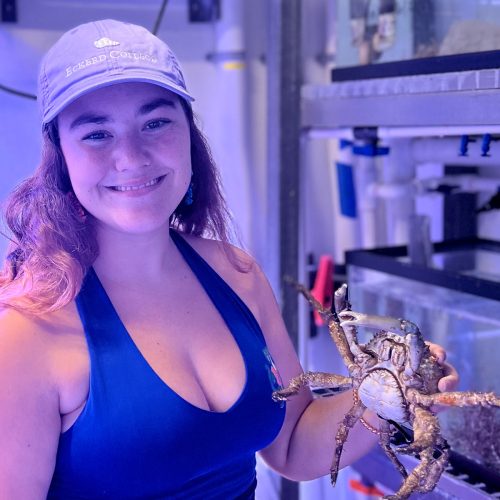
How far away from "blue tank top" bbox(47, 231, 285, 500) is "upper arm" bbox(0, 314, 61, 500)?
0.04 metres

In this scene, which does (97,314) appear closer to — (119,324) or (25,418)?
(119,324)

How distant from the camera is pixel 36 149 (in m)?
1.83

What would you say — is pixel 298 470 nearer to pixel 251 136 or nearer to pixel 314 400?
pixel 314 400

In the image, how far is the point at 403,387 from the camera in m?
0.94

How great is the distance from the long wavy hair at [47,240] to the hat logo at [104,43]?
13cm

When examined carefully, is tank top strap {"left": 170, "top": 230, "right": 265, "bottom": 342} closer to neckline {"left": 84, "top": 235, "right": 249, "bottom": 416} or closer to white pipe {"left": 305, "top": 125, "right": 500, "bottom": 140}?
neckline {"left": 84, "top": 235, "right": 249, "bottom": 416}

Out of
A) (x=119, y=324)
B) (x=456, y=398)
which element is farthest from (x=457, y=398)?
(x=119, y=324)

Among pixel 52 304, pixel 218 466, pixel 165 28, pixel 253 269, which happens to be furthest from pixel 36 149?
Result: pixel 218 466

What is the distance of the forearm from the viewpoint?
1161mm

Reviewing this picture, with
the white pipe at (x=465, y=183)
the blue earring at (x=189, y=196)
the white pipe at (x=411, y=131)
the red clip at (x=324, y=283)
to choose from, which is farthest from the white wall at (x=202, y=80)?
the blue earring at (x=189, y=196)

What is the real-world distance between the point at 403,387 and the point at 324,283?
3.46 feet

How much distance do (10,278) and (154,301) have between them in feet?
0.68

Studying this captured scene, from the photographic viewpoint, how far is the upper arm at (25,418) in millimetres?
926

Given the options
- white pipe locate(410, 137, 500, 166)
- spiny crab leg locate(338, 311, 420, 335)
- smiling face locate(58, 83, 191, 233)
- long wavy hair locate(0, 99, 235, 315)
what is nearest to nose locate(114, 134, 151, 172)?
smiling face locate(58, 83, 191, 233)
